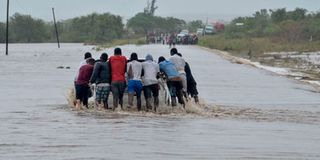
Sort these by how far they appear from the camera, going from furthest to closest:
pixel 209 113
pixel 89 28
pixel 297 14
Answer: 1. pixel 89 28
2. pixel 297 14
3. pixel 209 113

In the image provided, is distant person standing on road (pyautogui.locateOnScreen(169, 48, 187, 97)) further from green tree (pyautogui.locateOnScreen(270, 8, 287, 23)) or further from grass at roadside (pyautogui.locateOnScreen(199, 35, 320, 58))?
green tree (pyautogui.locateOnScreen(270, 8, 287, 23))

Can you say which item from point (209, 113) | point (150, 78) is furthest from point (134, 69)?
point (209, 113)

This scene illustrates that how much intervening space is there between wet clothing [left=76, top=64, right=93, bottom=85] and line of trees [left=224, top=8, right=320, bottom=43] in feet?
260

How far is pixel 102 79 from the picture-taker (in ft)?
70.7

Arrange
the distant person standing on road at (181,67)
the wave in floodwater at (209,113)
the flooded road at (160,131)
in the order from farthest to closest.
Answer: the distant person standing on road at (181,67) < the wave in floodwater at (209,113) < the flooded road at (160,131)

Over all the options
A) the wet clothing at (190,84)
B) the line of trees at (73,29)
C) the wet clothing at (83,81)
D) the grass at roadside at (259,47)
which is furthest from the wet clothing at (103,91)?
the line of trees at (73,29)

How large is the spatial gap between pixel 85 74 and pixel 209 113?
12.0 ft

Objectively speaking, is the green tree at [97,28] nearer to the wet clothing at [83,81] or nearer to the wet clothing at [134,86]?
the wet clothing at [83,81]

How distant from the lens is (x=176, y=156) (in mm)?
14078

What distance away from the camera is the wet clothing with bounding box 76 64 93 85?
21.8 m

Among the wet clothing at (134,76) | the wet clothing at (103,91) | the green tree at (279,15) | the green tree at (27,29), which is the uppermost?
the green tree at (279,15)

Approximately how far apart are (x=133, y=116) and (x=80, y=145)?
6.28m

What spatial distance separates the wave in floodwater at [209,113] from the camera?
2197cm

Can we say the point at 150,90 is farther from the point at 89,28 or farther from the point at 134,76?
the point at 89,28
